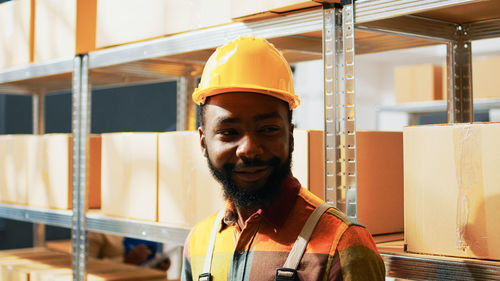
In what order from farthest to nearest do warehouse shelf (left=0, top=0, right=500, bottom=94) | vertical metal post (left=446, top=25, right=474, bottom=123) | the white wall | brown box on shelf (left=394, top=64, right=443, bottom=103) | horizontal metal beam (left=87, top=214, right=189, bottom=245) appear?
the white wall → brown box on shelf (left=394, top=64, right=443, bottom=103) → horizontal metal beam (left=87, top=214, right=189, bottom=245) → vertical metal post (left=446, top=25, right=474, bottom=123) → warehouse shelf (left=0, top=0, right=500, bottom=94)

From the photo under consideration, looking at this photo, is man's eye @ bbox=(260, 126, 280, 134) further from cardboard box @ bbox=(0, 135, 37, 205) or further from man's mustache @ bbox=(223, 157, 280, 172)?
cardboard box @ bbox=(0, 135, 37, 205)

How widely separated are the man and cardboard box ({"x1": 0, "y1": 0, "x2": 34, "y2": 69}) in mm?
1890

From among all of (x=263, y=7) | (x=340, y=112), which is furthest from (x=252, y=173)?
(x=263, y=7)

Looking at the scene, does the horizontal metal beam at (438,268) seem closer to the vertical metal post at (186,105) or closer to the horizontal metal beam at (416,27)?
the horizontal metal beam at (416,27)

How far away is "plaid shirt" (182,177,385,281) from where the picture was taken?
1.12 metres

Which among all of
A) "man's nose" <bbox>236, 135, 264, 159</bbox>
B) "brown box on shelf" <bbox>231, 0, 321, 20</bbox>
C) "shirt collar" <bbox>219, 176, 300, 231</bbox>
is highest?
"brown box on shelf" <bbox>231, 0, 321, 20</bbox>

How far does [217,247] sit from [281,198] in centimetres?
20

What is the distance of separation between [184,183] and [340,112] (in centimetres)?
76

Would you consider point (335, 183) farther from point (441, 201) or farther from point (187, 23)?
point (187, 23)

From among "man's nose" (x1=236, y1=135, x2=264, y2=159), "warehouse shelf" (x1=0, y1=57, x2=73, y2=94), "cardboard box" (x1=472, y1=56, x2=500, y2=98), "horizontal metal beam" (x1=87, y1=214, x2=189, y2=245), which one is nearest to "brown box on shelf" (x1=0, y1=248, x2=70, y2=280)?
"horizontal metal beam" (x1=87, y1=214, x2=189, y2=245)

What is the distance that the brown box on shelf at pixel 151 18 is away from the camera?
201 cm

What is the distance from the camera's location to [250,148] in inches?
46.5

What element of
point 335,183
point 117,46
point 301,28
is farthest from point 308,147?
point 117,46

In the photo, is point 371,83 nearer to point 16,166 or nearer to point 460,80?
point 16,166
